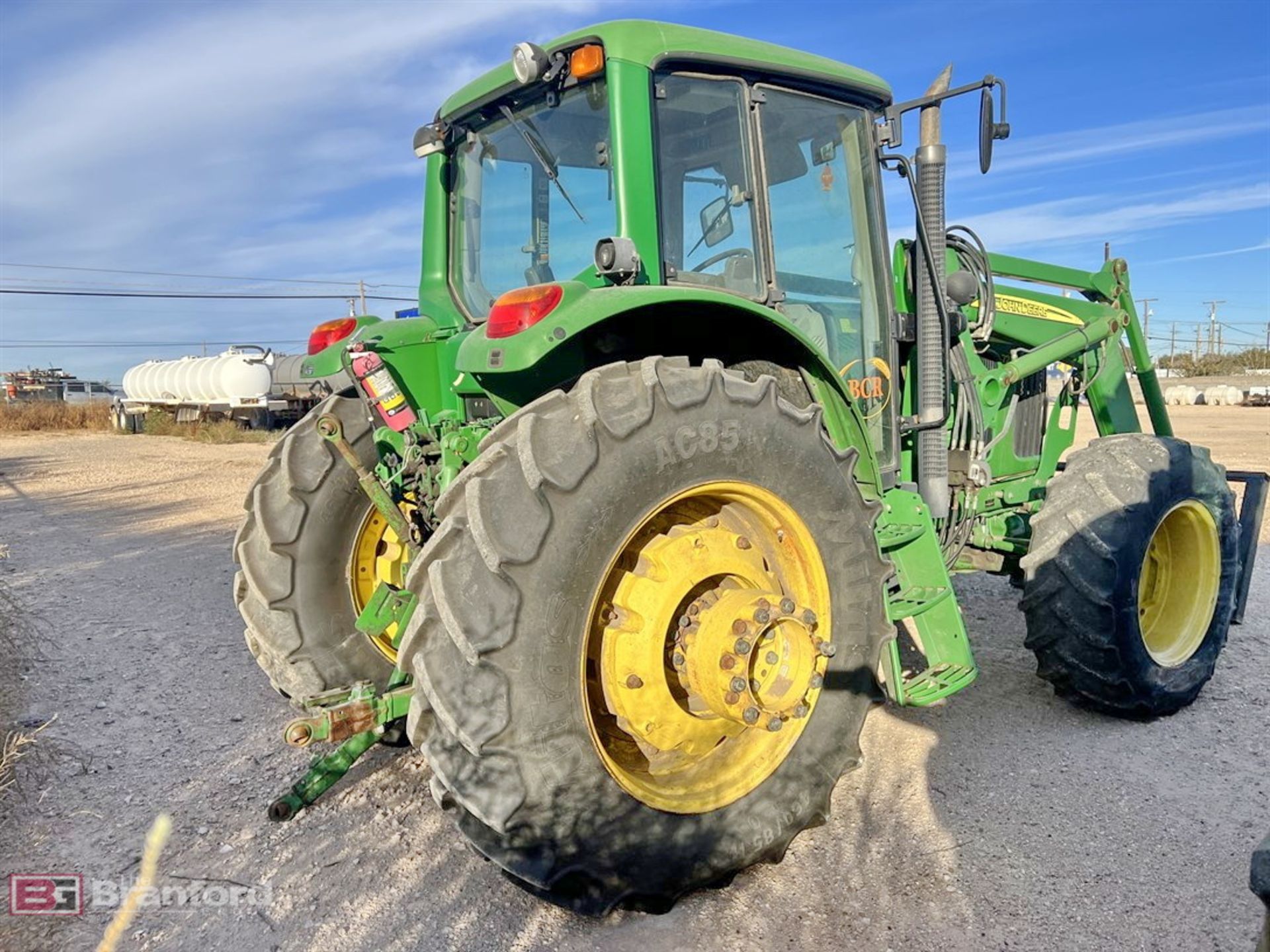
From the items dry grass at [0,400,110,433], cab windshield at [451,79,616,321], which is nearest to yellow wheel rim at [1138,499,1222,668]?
cab windshield at [451,79,616,321]

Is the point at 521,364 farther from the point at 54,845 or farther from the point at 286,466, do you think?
the point at 54,845

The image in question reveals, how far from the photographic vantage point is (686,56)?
2.88m

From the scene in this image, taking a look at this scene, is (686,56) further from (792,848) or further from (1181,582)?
(1181,582)

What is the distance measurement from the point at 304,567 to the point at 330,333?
36.2 inches

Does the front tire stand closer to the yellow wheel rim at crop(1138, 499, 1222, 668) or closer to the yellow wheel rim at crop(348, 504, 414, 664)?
the yellow wheel rim at crop(348, 504, 414, 664)

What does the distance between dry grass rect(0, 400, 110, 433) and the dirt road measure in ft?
87.3

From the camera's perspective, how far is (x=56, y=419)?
1097 inches

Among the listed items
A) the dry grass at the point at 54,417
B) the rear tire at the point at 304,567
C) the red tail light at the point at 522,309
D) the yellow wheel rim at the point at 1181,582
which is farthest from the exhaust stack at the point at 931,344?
the dry grass at the point at 54,417

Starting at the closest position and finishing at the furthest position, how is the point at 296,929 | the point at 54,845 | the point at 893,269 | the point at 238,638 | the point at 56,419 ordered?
1. the point at 296,929
2. the point at 54,845
3. the point at 893,269
4. the point at 238,638
5. the point at 56,419

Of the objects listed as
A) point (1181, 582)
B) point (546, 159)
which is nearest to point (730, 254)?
point (546, 159)

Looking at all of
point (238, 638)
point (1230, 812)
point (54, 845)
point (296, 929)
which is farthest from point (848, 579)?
point (238, 638)

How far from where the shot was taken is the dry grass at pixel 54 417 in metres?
26.8

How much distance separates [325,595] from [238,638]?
89.0 inches

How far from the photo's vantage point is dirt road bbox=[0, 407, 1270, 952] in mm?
2424
